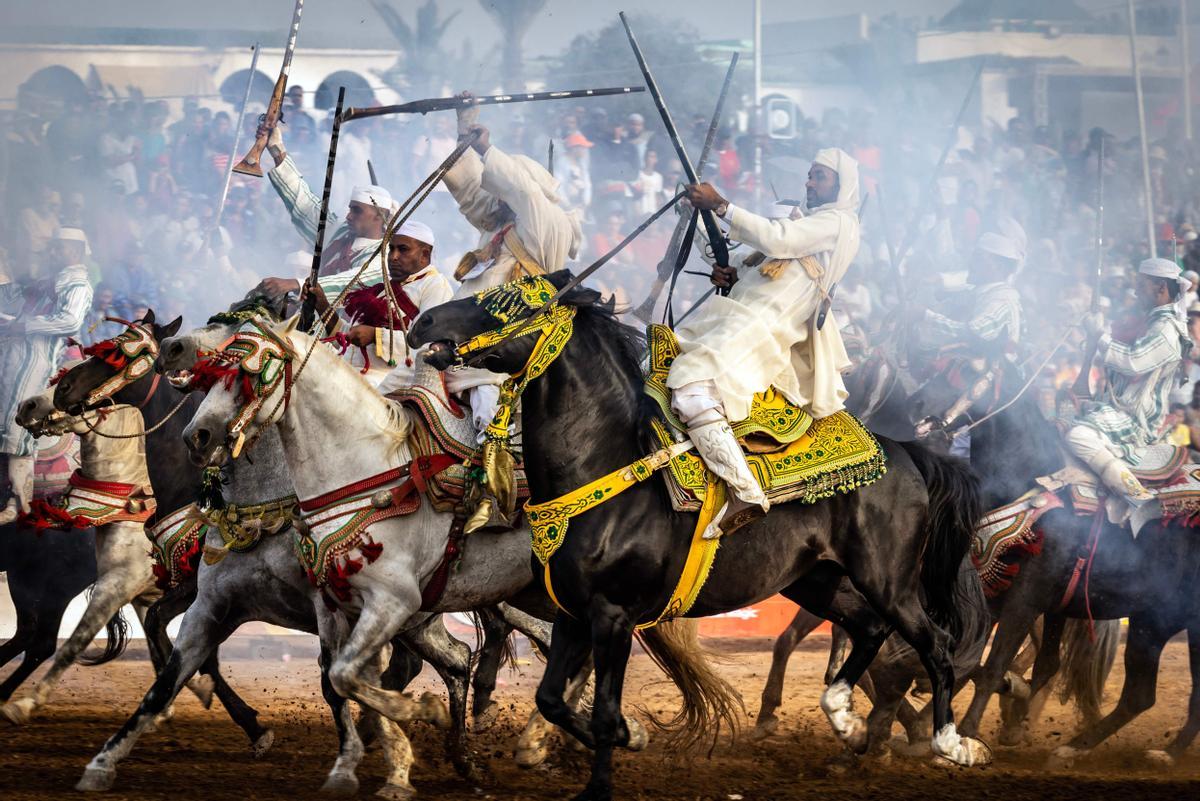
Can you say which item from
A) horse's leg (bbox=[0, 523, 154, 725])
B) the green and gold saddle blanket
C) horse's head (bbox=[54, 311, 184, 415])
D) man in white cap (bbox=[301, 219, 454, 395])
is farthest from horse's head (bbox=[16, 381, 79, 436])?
the green and gold saddle blanket

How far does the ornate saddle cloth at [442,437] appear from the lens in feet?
22.4

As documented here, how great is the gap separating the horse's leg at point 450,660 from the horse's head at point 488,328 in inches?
76.8

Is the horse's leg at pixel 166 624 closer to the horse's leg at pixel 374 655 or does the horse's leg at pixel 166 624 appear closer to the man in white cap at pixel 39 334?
the horse's leg at pixel 374 655

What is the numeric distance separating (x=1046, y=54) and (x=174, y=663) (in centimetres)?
1983

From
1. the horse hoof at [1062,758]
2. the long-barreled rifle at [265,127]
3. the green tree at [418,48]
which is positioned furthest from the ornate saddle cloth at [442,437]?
the green tree at [418,48]

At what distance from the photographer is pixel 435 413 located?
278 inches

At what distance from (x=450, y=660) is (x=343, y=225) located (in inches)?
116

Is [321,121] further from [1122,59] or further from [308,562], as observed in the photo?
[1122,59]

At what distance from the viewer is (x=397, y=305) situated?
7.52 m

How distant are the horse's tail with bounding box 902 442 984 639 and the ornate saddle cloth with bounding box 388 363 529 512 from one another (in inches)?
72.9

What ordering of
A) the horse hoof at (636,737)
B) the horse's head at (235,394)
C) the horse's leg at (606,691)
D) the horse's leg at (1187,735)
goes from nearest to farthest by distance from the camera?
1. the horse's leg at (606,691)
2. the horse's head at (235,394)
3. the horse hoof at (636,737)
4. the horse's leg at (1187,735)

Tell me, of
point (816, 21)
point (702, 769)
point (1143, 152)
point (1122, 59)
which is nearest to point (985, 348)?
point (702, 769)

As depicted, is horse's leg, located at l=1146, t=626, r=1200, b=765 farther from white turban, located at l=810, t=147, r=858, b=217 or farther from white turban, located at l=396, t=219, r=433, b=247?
white turban, located at l=396, t=219, r=433, b=247

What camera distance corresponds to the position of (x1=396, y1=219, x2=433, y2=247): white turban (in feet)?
25.5
